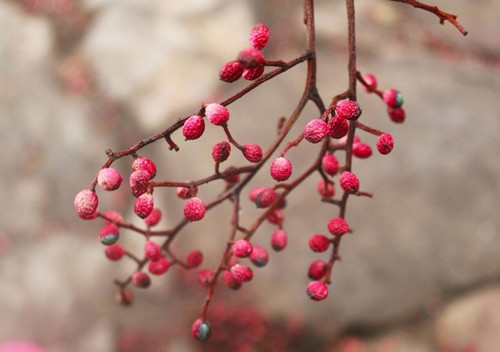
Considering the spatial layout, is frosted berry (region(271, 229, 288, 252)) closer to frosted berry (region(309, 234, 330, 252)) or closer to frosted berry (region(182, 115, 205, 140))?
frosted berry (region(309, 234, 330, 252))

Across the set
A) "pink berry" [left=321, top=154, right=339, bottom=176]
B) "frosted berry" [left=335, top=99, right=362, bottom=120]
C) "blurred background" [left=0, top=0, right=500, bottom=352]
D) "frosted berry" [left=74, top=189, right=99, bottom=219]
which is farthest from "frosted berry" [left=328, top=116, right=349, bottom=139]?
"blurred background" [left=0, top=0, right=500, bottom=352]

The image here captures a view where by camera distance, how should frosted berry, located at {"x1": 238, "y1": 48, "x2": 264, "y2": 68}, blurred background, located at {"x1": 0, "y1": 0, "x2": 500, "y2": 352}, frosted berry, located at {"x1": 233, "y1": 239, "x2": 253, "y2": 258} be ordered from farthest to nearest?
blurred background, located at {"x1": 0, "y1": 0, "x2": 500, "y2": 352} < frosted berry, located at {"x1": 233, "y1": 239, "x2": 253, "y2": 258} < frosted berry, located at {"x1": 238, "y1": 48, "x2": 264, "y2": 68}

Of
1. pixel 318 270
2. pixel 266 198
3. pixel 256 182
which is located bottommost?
pixel 256 182

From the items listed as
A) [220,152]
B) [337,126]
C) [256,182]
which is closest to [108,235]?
[220,152]

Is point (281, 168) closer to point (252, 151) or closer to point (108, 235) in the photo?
point (252, 151)

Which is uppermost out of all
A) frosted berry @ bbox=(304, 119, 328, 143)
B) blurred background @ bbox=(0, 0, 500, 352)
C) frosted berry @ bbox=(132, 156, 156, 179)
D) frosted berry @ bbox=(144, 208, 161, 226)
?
frosted berry @ bbox=(132, 156, 156, 179)

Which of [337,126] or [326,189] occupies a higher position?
[337,126]

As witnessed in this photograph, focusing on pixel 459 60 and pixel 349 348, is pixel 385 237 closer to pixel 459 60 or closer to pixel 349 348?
pixel 349 348

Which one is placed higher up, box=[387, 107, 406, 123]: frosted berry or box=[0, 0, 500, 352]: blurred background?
box=[387, 107, 406, 123]: frosted berry

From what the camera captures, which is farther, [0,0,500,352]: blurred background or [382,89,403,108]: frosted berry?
[0,0,500,352]: blurred background
